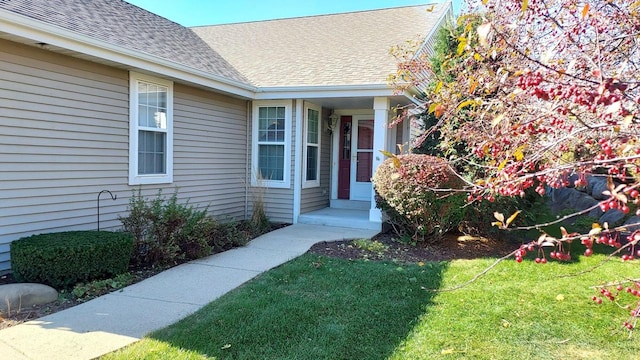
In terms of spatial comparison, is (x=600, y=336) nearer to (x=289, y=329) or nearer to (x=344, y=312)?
(x=344, y=312)

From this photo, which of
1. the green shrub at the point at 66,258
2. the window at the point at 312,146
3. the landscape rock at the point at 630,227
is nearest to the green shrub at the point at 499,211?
the landscape rock at the point at 630,227

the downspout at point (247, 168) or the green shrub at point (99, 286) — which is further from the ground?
the downspout at point (247, 168)

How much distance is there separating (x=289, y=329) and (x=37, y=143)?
12.9ft

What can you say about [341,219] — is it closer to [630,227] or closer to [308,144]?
[308,144]

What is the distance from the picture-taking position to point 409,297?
14.6 ft

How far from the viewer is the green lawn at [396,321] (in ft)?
10.8

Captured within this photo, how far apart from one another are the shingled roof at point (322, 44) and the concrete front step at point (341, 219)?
2599 millimetres

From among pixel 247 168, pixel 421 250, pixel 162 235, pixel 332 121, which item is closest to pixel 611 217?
pixel 421 250

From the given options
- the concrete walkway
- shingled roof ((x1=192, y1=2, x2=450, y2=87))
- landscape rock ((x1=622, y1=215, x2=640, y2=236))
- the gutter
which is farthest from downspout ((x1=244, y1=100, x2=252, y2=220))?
landscape rock ((x1=622, y1=215, x2=640, y2=236))

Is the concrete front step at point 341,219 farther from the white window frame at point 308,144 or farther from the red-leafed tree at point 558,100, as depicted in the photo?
the red-leafed tree at point 558,100

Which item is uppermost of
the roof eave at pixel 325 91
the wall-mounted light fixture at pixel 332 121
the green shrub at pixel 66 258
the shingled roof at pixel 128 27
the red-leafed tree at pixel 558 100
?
the shingled roof at pixel 128 27

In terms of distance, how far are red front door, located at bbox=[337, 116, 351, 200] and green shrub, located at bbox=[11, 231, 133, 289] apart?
6020 mm

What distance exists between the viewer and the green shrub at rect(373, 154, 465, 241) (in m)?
6.56

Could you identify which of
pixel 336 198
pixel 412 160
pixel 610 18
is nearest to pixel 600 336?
pixel 610 18
